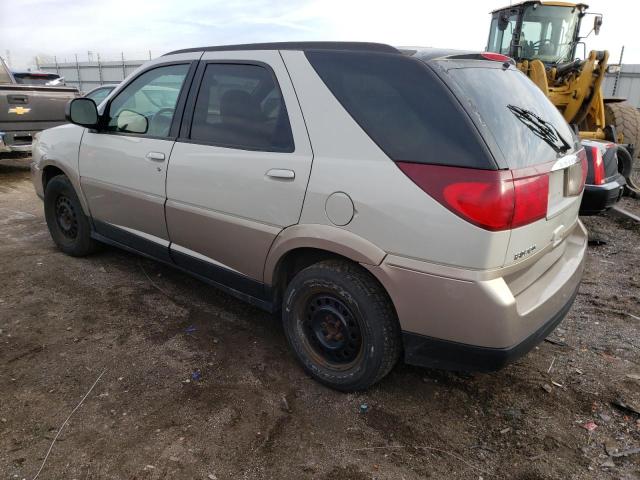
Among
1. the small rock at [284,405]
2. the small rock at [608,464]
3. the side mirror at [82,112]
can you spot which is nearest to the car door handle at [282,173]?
the small rock at [284,405]

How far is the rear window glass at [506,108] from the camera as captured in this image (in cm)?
221

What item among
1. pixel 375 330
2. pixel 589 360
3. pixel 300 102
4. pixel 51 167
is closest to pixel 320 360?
pixel 375 330

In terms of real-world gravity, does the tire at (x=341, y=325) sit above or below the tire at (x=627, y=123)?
below

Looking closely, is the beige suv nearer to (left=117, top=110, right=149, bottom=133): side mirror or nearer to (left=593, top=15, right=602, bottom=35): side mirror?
(left=117, top=110, right=149, bottom=133): side mirror

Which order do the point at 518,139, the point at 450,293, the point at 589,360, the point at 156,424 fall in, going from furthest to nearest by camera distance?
the point at 589,360 < the point at 156,424 < the point at 518,139 < the point at 450,293

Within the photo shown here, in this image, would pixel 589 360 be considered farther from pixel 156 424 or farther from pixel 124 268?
pixel 124 268

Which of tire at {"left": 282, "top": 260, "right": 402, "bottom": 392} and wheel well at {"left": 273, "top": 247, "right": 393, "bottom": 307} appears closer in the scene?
tire at {"left": 282, "top": 260, "right": 402, "bottom": 392}

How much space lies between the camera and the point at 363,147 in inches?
93.3

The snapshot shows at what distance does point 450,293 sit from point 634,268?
3415 millimetres

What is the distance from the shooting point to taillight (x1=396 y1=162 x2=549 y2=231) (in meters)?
2.05

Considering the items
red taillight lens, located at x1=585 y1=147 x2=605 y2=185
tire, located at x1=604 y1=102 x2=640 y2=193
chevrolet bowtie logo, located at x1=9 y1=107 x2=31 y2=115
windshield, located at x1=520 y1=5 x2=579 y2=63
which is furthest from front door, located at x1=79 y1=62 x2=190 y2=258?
tire, located at x1=604 y1=102 x2=640 y2=193

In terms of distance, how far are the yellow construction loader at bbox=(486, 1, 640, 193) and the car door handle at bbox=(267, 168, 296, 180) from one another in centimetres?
701

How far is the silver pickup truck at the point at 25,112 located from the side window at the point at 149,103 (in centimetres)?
552

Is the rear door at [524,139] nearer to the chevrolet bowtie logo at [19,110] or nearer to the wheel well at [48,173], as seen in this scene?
the wheel well at [48,173]
